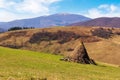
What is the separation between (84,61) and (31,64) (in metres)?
15.6

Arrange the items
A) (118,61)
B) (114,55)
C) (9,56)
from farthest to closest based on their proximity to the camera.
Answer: (114,55) < (118,61) < (9,56)

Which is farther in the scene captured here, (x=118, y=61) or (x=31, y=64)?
(x=118, y=61)

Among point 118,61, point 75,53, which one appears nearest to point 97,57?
point 118,61

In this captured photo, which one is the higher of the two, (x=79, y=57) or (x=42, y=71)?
(x=42, y=71)

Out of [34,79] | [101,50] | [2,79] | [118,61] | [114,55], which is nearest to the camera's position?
[2,79]

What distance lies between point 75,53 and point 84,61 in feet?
7.56

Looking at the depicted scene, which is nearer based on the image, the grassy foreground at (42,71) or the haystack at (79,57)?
the grassy foreground at (42,71)

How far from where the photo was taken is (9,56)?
50.0 meters

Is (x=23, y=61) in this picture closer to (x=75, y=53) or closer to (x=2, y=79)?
(x=75, y=53)

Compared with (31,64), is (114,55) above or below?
below

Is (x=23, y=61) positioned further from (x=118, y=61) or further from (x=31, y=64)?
(x=118, y=61)

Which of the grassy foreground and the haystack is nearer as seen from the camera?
the grassy foreground

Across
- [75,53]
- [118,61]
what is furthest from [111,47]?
[75,53]

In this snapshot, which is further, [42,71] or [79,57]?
[79,57]
